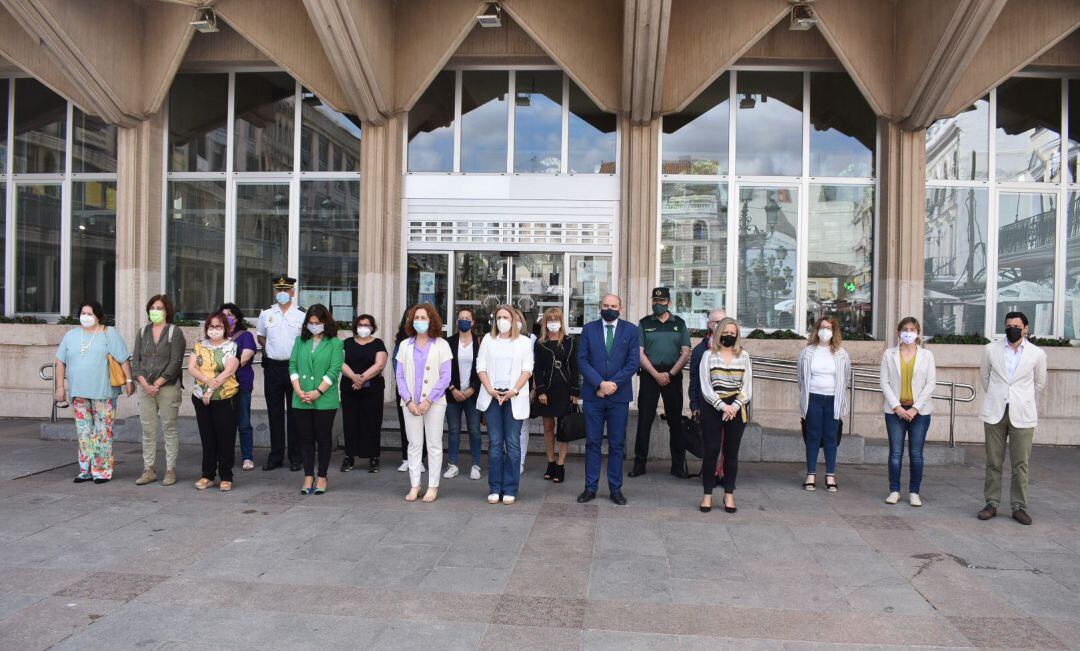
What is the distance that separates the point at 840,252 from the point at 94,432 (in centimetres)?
999

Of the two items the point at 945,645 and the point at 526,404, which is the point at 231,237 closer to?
the point at 526,404

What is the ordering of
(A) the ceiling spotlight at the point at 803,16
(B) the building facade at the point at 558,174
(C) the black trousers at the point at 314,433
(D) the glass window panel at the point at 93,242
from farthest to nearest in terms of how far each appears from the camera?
(D) the glass window panel at the point at 93,242 < (B) the building facade at the point at 558,174 < (A) the ceiling spotlight at the point at 803,16 < (C) the black trousers at the point at 314,433

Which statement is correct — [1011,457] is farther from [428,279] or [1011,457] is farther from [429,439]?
[428,279]

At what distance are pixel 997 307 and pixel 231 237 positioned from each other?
1172 cm

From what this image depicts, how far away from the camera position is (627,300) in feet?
37.3

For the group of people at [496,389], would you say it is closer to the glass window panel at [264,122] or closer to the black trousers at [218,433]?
the black trousers at [218,433]

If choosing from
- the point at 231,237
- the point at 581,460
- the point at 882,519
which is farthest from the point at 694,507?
the point at 231,237

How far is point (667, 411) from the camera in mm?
8703

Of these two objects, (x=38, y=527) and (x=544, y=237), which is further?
(x=544, y=237)

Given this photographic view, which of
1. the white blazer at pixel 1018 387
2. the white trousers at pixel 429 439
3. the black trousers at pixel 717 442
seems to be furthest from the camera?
the white trousers at pixel 429 439

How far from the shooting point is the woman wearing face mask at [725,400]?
705cm

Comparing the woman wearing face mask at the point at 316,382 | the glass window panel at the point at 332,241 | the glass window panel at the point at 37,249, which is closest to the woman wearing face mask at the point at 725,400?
the woman wearing face mask at the point at 316,382

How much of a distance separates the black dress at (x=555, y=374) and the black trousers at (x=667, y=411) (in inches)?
33.2

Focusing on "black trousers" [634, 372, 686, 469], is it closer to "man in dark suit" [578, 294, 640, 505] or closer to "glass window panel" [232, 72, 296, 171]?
"man in dark suit" [578, 294, 640, 505]
